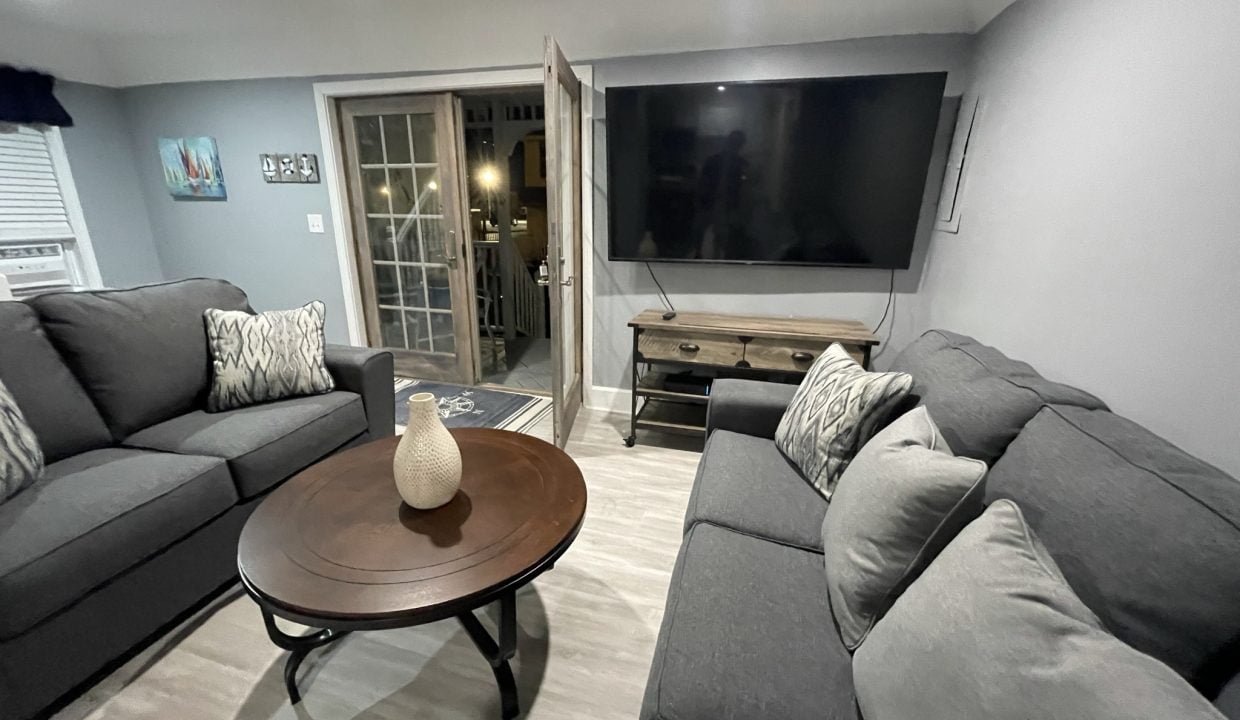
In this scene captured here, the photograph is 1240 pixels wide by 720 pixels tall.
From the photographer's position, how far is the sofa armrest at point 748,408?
1795 millimetres

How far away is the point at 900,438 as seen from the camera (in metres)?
1.11

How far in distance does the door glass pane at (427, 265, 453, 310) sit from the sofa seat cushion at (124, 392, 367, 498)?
1490 millimetres

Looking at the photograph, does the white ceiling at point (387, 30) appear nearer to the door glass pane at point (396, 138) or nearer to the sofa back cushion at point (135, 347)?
the door glass pane at point (396, 138)

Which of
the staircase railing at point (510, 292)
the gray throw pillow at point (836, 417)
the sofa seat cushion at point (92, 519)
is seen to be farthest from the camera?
the staircase railing at point (510, 292)

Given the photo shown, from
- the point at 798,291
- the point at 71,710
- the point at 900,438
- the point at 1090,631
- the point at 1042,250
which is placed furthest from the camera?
the point at 798,291

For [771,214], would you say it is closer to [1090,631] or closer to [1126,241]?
[1126,241]

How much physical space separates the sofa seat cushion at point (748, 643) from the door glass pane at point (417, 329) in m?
2.96

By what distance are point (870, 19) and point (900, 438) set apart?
7.05 feet

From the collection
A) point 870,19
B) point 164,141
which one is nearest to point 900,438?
point 870,19

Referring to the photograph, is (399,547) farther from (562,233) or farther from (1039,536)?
(562,233)

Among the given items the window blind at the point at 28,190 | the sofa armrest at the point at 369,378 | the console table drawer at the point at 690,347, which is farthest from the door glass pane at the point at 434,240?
the window blind at the point at 28,190

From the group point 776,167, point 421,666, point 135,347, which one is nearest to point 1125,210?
point 776,167

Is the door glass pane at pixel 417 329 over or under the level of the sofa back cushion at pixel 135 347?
under

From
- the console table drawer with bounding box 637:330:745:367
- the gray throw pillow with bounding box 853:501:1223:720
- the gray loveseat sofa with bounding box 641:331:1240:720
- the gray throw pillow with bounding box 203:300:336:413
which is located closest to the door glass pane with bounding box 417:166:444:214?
the gray throw pillow with bounding box 203:300:336:413
